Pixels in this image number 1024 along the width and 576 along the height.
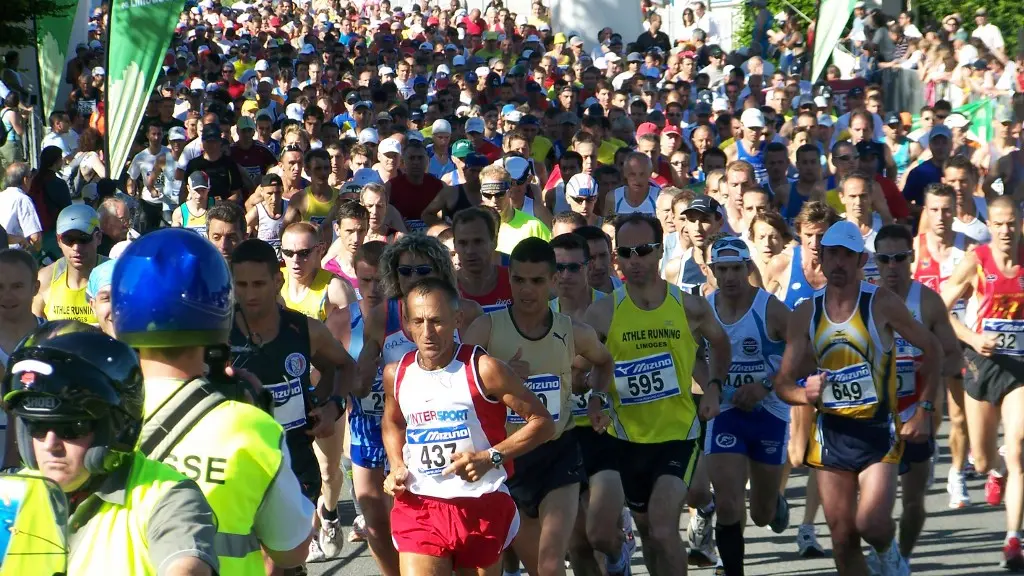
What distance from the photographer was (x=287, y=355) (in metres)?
6.36

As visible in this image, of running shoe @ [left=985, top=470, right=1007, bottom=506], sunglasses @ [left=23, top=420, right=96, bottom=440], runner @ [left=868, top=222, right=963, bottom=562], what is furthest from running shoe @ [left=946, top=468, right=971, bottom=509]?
sunglasses @ [left=23, top=420, right=96, bottom=440]

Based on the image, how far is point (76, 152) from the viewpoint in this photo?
16781mm

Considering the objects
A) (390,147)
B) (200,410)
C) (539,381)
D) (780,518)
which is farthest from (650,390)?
(390,147)

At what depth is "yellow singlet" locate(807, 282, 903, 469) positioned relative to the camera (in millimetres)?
6805

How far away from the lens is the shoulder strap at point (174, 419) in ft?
9.65

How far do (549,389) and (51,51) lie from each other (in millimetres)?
12453

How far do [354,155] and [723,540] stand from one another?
23.4 feet

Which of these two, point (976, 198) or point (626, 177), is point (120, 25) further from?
point (976, 198)

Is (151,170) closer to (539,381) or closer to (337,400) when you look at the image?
(337,400)

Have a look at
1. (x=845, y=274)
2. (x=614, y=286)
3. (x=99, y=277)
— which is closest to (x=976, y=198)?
(x=614, y=286)

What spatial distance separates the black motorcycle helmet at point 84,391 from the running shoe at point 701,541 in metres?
5.59

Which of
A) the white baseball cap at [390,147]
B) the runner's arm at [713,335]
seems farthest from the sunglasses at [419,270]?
the white baseball cap at [390,147]

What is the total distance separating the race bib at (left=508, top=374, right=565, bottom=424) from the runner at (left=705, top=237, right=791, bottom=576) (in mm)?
1332

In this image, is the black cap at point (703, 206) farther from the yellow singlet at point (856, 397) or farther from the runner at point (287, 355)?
the runner at point (287, 355)
